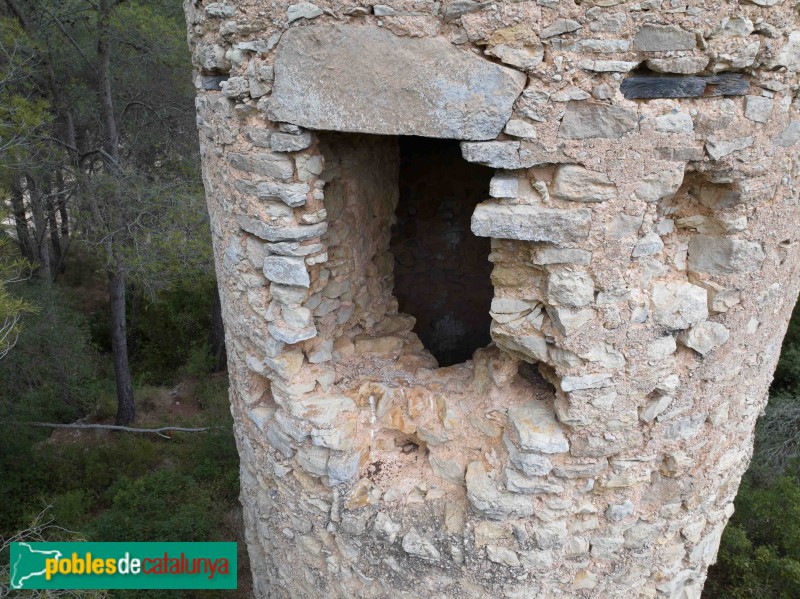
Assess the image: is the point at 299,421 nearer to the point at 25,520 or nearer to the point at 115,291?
the point at 25,520

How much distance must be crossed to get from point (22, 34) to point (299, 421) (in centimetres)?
548

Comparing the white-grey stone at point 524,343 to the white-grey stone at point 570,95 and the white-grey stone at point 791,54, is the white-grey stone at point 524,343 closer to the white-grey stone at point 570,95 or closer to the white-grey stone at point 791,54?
the white-grey stone at point 570,95

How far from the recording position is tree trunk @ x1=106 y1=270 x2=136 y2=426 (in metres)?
7.90

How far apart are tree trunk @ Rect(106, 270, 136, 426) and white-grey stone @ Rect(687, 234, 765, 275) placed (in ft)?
22.8

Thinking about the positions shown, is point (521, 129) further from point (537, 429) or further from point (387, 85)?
point (537, 429)

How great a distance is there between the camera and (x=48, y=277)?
874cm

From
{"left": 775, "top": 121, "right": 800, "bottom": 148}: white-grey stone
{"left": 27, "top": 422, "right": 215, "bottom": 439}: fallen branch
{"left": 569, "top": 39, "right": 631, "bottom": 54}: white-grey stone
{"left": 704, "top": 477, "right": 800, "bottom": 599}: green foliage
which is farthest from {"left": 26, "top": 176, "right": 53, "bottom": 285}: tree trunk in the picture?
{"left": 704, "top": 477, "right": 800, "bottom": 599}: green foliage

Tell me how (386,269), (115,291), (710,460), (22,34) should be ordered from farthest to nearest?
1. (115,291)
2. (22,34)
3. (386,269)
4. (710,460)

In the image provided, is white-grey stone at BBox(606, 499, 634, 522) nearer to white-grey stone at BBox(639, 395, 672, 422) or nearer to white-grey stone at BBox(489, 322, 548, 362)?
white-grey stone at BBox(639, 395, 672, 422)

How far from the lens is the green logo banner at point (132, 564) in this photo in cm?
416

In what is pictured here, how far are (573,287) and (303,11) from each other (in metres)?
1.46

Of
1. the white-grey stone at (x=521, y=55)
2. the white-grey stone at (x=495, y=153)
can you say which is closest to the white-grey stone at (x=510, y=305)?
the white-grey stone at (x=495, y=153)

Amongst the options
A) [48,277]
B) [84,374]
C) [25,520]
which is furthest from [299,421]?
[48,277]

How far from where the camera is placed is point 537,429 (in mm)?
2686
